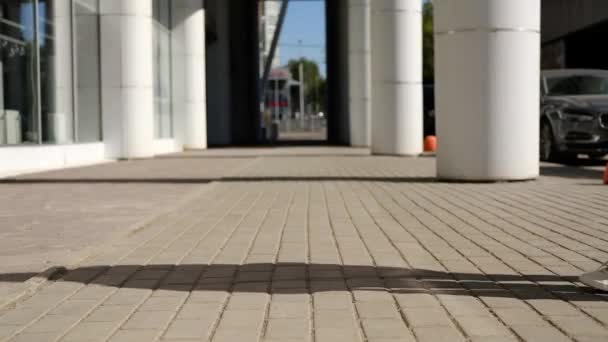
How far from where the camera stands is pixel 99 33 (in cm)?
2122

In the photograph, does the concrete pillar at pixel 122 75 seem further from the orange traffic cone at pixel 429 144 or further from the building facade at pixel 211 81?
the orange traffic cone at pixel 429 144

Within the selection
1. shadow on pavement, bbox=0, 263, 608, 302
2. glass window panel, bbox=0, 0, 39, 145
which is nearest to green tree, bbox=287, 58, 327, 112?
glass window panel, bbox=0, 0, 39, 145

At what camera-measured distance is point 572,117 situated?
16203 millimetres

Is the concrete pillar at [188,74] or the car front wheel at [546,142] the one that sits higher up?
the concrete pillar at [188,74]

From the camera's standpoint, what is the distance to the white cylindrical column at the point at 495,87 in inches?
489

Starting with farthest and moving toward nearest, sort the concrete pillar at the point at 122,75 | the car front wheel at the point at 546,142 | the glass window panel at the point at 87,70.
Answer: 1. the concrete pillar at the point at 122,75
2. the glass window panel at the point at 87,70
3. the car front wheel at the point at 546,142

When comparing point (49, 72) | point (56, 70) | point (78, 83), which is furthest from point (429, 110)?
point (49, 72)

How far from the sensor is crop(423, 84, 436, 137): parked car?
28.4m

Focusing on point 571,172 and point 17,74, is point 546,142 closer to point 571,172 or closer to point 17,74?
point 571,172

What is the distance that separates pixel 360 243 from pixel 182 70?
24.8 m

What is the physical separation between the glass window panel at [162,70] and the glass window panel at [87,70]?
566 centimetres

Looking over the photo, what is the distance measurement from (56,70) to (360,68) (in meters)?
13.8

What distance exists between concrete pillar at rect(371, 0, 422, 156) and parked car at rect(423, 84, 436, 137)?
5.56 metres

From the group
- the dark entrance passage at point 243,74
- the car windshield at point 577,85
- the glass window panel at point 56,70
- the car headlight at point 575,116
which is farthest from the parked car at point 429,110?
the glass window panel at point 56,70
